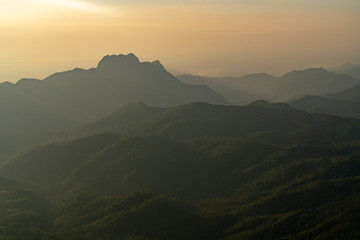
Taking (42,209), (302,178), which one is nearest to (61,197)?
(42,209)

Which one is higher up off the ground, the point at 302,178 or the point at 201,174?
the point at 302,178

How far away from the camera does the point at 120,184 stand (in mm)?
195000

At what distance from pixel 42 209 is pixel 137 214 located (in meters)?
60.9

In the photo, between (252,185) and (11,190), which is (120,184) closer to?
(11,190)

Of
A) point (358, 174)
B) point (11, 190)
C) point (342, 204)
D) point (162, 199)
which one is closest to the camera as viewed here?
point (342, 204)

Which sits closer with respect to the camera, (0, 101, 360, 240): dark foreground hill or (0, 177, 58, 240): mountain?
(0, 101, 360, 240): dark foreground hill

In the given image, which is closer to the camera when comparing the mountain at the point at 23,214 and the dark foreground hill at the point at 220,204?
the dark foreground hill at the point at 220,204

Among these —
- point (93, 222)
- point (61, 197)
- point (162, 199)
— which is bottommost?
point (61, 197)

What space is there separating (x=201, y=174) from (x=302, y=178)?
53.4m

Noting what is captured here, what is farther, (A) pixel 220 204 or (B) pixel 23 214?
(A) pixel 220 204

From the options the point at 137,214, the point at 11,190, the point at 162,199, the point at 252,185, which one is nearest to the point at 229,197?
the point at 252,185

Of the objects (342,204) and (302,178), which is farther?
(302,178)

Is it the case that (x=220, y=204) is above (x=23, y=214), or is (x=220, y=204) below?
above

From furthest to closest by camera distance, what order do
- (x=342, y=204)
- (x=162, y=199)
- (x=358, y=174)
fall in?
(x=358, y=174) < (x=162, y=199) < (x=342, y=204)
